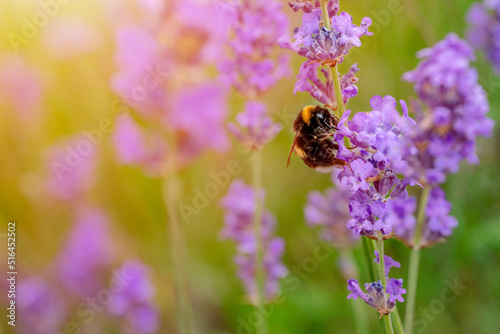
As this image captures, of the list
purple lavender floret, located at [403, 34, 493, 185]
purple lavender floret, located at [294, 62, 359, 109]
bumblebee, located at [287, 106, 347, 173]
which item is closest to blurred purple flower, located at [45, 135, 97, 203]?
bumblebee, located at [287, 106, 347, 173]

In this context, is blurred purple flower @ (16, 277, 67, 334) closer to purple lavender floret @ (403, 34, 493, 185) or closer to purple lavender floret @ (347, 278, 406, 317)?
purple lavender floret @ (347, 278, 406, 317)

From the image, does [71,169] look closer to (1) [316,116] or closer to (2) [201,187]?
(2) [201,187]

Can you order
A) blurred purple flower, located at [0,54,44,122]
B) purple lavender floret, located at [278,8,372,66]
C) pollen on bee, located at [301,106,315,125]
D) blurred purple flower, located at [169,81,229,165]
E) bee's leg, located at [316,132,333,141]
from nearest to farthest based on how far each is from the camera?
purple lavender floret, located at [278,8,372,66]
bee's leg, located at [316,132,333,141]
pollen on bee, located at [301,106,315,125]
blurred purple flower, located at [169,81,229,165]
blurred purple flower, located at [0,54,44,122]

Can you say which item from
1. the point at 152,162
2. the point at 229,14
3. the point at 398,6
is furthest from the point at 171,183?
the point at 398,6

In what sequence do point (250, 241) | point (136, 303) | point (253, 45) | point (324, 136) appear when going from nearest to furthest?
point (324, 136)
point (253, 45)
point (250, 241)
point (136, 303)

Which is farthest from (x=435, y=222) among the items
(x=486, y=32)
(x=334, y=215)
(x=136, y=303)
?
(x=486, y=32)

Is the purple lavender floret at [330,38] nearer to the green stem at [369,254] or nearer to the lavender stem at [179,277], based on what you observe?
the green stem at [369,254]
